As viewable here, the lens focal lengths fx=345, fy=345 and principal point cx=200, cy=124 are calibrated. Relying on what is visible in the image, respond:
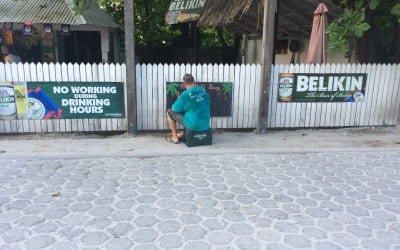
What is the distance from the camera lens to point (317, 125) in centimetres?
772

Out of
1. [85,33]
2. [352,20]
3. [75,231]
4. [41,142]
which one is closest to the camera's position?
[75,231]

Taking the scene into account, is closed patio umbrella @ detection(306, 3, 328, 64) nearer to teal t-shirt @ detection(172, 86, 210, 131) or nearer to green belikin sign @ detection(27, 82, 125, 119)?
teal t-shirt @ detection(172, 86, 210, 131)

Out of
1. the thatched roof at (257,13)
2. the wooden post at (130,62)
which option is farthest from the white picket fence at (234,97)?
the thatched roof at (257,13)

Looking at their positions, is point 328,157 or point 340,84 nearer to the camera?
point 328,157

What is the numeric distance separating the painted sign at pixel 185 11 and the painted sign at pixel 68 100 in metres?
6.24

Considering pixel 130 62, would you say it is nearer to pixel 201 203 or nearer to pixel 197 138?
pixel 197 138

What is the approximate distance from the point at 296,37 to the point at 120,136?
26.2 feet

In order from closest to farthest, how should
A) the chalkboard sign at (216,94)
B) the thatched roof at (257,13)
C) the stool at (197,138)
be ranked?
the stool at (197,138), the chalkboard sign at (216,94), the thatched roof at (257,13)

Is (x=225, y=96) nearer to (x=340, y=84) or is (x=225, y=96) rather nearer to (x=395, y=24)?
(x=340, y=84)

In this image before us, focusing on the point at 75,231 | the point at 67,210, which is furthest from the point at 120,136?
the point at 75,231

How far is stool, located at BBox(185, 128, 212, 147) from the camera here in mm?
6277

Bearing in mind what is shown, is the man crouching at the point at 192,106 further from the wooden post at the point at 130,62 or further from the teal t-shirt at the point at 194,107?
the wooden post at the point at 130,62

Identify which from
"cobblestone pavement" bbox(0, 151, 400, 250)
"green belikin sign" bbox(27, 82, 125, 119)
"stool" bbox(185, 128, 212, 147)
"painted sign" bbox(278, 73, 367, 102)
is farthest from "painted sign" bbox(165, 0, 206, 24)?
"cobblestone pavement" bbox(0, 151, 400, 250)

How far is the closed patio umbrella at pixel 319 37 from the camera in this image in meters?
7.14
